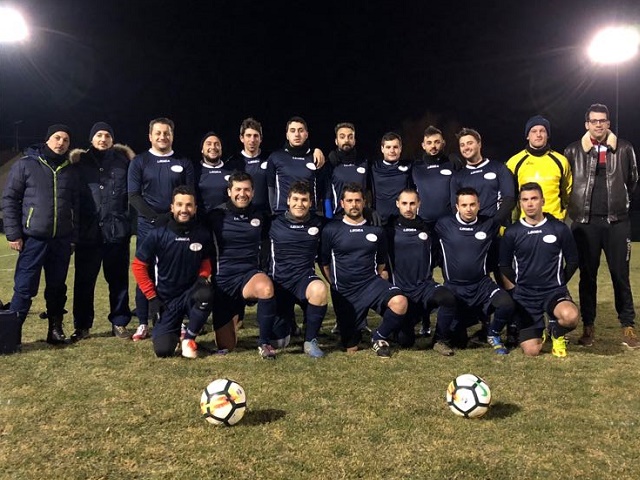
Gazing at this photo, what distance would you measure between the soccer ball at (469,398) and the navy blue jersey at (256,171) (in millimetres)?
2919

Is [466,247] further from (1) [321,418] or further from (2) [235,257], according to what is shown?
(1) [321,418]

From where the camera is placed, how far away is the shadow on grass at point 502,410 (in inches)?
128

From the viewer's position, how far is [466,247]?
4.92m

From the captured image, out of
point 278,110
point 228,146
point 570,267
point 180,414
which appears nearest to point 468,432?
point 180,414

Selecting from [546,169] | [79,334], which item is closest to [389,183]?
[546,169]

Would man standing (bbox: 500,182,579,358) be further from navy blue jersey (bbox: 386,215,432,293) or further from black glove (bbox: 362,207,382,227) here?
black glove (bbox: 362,207,382,227)

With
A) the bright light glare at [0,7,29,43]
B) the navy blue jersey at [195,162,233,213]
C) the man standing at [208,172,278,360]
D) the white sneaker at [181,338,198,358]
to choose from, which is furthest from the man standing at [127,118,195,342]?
the bright light glare at [0,7,29,43]

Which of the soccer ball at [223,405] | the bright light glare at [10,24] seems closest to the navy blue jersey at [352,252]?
the soccer ball at [223,405]

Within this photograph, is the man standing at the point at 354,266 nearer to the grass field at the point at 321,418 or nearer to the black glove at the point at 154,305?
the grass field at the point at 321,418

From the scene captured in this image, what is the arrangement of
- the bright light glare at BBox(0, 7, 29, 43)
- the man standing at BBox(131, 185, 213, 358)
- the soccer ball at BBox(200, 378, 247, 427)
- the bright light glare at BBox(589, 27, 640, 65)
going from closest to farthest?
the soccer ball at BBox(200, 378, 247, 427) < the man standing at BBox(131, 185, 213, 358) < the bright light glare at BBox(589, 27, 640, 65) < the bright light glare at BBox(0, 7, 29, 43)

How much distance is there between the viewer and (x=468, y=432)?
299 cm

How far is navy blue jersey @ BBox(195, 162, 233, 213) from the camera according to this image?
5418 millimetres

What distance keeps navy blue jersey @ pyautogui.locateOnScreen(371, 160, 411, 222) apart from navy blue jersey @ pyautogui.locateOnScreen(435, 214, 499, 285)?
704mm

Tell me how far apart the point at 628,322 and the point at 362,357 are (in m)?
2.55
